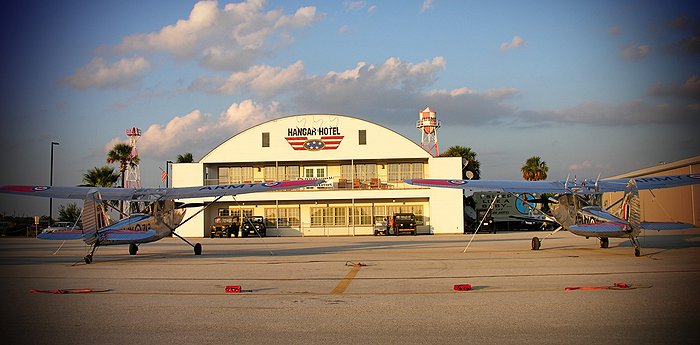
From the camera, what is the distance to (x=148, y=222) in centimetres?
2156

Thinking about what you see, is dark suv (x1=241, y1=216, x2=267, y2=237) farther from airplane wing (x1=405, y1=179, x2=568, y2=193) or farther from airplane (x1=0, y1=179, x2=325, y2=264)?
airplane wing (x1=405, y1=179, x2=568, y2=193)

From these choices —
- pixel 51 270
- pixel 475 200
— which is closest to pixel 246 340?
pixel 51 270

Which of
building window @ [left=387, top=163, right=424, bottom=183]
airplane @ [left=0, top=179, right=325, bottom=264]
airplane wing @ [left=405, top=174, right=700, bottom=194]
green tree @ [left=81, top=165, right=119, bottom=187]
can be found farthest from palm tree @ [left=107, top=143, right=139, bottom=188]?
airplane wing @ [left=405, top=174, right=700, bottom=194]

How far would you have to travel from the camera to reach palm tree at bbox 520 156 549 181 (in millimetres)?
66750

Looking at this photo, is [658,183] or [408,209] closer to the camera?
[658,183]

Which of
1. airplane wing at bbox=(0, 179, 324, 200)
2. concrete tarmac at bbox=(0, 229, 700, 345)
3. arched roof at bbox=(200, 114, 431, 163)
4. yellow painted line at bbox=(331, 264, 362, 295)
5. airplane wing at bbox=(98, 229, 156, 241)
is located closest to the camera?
concrete tarmac at bbox=(0, 229, 700, 345)

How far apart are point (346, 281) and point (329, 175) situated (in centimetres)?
3822

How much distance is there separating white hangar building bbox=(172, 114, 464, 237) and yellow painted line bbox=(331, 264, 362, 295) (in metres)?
31.4

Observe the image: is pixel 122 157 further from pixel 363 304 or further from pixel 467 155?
pixel 363 304

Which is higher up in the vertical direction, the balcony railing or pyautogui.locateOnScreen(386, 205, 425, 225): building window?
the balcony railing

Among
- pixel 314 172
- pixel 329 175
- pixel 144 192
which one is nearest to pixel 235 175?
pixel 314 172

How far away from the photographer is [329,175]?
5219 cm

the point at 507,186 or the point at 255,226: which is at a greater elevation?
the point at 507,186

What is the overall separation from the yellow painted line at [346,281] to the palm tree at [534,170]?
53.1 m
